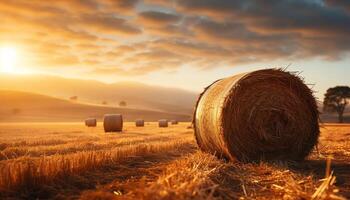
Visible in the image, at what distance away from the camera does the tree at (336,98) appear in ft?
195

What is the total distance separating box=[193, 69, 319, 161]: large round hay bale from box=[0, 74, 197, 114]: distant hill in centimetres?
12234

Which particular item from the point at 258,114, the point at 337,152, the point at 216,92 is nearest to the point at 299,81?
the point at 258,114

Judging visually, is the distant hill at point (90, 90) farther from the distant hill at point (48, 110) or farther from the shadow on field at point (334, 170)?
the shadow on field at point (334, 170)

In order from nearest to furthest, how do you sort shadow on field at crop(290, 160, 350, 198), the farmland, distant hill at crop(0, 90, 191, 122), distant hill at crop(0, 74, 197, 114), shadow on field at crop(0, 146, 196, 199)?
the farmland
shadow on field at crop(0, 146, 196, 199)
shadow on field at crop(290, 160, 350, 198)
distant hill at crop(0, 90, 191, 122)
distant hill at crop(0, 74, 197, 114)

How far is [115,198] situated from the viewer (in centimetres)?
521

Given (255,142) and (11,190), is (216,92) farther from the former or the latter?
(11,190)

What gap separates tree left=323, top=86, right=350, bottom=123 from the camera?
5934 centimetres

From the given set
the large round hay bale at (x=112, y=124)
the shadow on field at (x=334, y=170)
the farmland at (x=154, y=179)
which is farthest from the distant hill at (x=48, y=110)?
the shadow on field at (x=334, y=170)

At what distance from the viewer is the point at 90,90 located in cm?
16500

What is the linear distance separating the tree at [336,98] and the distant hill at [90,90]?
75.8 meters

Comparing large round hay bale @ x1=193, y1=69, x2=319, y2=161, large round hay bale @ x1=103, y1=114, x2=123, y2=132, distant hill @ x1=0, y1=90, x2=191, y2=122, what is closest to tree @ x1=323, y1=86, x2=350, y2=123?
distant hill @ x1=0, y1=90, x2=191, y2=122

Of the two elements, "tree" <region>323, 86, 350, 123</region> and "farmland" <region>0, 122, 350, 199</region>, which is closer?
"farmland" <region>0, 122, 350, 199</region>

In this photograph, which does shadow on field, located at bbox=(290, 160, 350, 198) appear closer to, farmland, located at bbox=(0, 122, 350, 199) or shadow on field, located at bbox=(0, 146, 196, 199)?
farmland, located at bbox=(0, 122, 350, 199)

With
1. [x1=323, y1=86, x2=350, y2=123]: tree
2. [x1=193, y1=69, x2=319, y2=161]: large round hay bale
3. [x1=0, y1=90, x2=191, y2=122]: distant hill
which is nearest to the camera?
[x1=193, y1=69, x2=319, y2=161]: large round hay bale
